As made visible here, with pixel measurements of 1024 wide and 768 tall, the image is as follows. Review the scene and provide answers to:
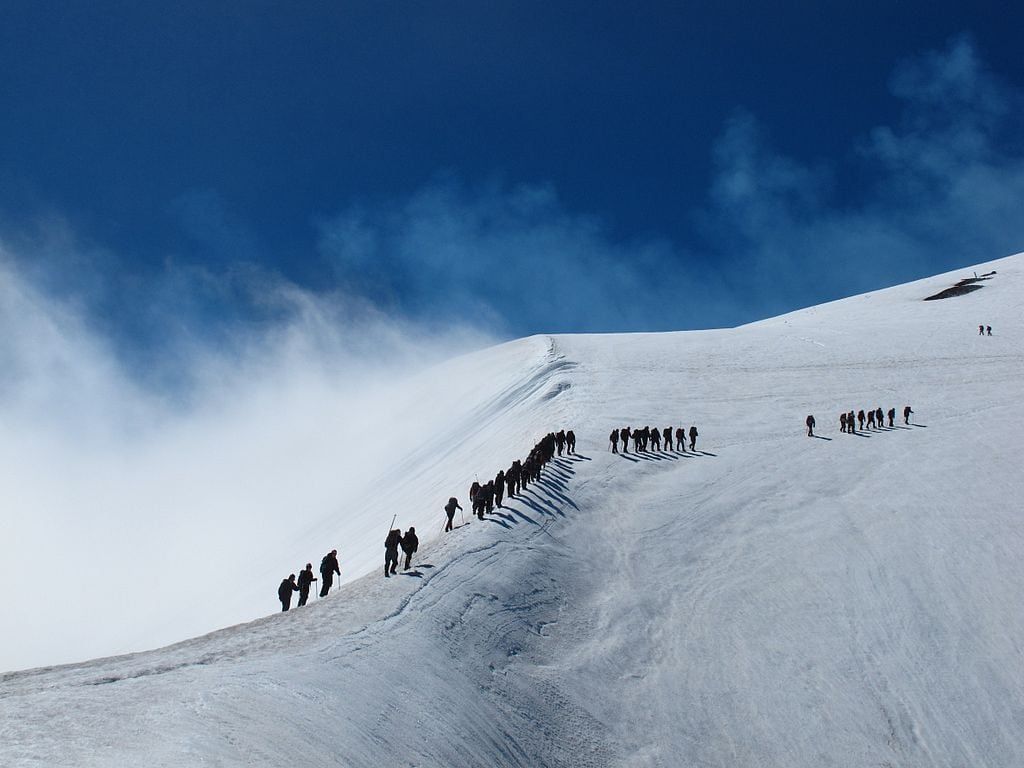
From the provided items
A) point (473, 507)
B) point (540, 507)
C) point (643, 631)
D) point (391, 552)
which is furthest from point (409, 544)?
point (643, 631)

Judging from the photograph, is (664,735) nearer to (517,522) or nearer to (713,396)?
(517,522)

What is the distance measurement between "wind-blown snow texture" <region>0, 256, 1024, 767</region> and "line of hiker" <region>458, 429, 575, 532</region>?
427 millimetres

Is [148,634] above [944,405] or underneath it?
underneath

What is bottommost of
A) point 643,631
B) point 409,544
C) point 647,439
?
point 643,631

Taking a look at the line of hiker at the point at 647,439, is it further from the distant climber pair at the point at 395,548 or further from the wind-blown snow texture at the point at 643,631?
the distant climber pair at the point at 395,548

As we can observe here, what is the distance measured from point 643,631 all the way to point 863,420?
1662cm

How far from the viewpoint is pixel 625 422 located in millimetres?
26062

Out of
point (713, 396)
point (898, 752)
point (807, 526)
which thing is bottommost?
point (898, 752)

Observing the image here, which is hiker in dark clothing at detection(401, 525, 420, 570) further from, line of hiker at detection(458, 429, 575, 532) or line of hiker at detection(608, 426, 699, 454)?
line of hiker at detection(608, 426, 699, 454)

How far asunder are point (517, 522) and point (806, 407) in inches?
685

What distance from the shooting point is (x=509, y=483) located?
17.8 m

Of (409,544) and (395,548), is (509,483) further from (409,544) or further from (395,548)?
(395,548)

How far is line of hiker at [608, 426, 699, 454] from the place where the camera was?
73.4 ft

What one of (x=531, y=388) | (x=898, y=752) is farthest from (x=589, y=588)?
(x=531, y=388)
